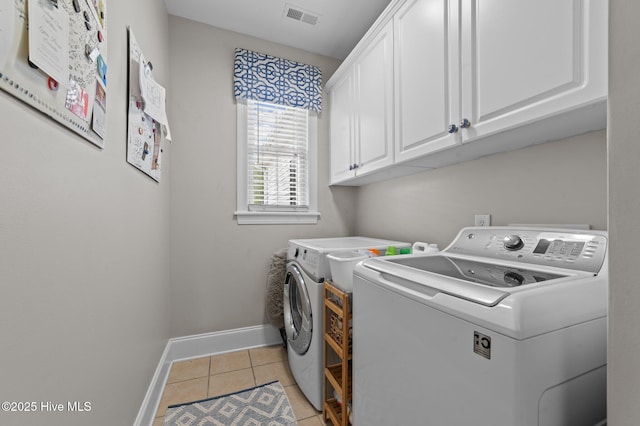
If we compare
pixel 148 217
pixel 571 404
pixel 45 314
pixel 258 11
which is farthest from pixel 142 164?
pixel 571 404

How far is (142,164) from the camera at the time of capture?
52.7 inches

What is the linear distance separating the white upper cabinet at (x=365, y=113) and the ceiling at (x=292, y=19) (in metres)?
0.40

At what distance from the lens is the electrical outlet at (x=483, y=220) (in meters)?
1.34

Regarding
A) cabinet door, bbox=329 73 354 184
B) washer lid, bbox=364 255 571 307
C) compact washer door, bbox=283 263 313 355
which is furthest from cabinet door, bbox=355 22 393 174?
compact washer door, bbox=283 263 313 355

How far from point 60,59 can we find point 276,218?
178 cm

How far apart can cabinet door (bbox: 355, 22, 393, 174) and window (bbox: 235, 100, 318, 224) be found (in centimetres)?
66

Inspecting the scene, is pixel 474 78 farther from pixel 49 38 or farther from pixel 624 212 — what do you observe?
pixel 49 38

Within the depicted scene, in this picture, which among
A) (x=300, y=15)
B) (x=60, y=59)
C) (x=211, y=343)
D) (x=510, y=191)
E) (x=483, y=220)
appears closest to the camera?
(x=60, y=59)

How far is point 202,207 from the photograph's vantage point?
214 cm

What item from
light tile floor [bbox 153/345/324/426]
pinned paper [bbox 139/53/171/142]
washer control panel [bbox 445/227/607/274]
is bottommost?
light tile floor [bbox 153/345/324/426]

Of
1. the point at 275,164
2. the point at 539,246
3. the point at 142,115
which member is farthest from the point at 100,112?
the point at 539,246

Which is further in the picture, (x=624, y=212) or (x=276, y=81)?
(x=276, y=81)

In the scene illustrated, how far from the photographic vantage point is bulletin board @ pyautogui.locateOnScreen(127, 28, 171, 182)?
1.19m

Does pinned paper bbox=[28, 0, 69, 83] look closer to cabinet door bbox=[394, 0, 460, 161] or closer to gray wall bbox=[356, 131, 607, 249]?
cabinet door bbox=[394, 0, 460, 161]
